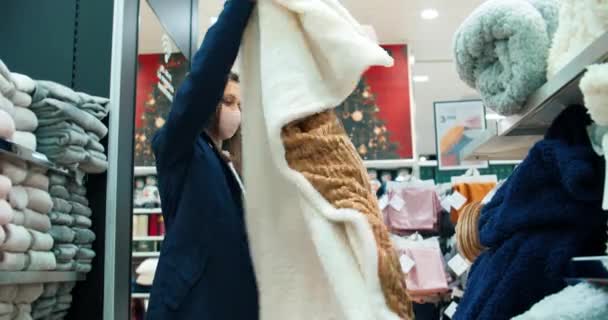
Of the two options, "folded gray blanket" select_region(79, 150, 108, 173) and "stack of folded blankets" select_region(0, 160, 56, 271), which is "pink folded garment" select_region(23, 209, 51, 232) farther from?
"folded gray blanket" select_region(79, 150, 108, 173)

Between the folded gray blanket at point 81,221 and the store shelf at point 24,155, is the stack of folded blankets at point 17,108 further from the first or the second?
the folded gray blanket at point 81,221

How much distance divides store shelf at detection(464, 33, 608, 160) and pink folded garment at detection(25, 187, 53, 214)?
981mm

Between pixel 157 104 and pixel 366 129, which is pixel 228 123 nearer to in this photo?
pixel 157 104

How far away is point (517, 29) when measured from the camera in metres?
0.88

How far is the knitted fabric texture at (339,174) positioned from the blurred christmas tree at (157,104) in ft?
3.36

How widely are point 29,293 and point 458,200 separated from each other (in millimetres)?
2359

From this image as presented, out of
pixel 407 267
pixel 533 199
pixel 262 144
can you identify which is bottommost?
pixel 407 267

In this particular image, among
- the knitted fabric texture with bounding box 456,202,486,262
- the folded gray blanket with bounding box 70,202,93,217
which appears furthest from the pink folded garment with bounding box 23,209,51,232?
the knitted fabric texture with bounding box 456,202,486,262

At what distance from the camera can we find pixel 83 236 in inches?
61.3

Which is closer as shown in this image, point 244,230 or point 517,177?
point 517,177

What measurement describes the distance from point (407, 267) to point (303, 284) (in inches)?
97.2

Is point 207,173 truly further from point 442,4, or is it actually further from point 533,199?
point 442,4

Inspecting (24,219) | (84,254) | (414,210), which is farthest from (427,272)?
(24,219)

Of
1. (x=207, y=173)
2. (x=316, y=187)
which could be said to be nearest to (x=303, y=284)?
(x=316, y=187)
